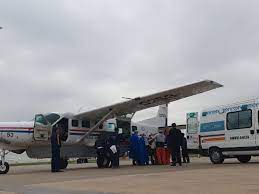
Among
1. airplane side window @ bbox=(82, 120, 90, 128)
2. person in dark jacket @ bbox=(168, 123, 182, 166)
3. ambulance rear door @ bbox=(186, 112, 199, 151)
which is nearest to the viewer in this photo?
person in dark jacket @ bbox=(168, 123, 182, 166)

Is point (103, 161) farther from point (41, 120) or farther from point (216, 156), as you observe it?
point (216, 156)

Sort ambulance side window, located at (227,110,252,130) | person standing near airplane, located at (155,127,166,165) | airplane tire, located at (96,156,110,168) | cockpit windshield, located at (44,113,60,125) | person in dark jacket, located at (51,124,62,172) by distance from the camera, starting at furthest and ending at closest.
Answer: person standing near airplane, located at (155,127,166,165) → airplane tire, located at (96,156,110,168) → cockpit windshield, located at (44,113,60,125) → ambulance side window, located at (227,110,252,130) → person in dark jacket, located at (51,124,62,172)

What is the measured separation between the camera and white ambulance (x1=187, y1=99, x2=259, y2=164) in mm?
18625

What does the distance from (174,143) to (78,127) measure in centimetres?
453

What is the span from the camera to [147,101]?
2152cm

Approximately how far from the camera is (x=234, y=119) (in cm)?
1947

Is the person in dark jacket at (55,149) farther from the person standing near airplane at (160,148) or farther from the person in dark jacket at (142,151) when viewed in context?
the person standing near airplane at (160,148)

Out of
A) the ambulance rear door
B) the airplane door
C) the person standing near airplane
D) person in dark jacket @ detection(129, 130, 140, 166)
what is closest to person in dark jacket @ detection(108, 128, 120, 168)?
person in dark jacket @ detection(129, 130, 140, 166)

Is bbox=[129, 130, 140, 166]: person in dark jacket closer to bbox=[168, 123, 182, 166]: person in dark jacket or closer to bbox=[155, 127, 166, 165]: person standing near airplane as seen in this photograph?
bbox=[155, 127, 166, 165]: person standing near airplane

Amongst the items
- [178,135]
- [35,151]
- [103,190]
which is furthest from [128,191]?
[35,151]

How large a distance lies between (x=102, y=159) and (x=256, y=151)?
6.27m

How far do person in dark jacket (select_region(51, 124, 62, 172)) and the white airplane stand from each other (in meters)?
1.19

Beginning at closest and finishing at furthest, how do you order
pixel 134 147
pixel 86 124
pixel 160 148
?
pixel 86 124 < pixel 134 147 < pixel 160 148

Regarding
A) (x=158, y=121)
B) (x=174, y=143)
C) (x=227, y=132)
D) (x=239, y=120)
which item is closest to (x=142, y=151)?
(x=174, y=143)
